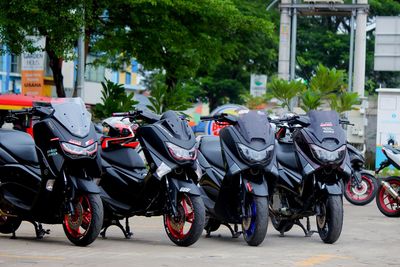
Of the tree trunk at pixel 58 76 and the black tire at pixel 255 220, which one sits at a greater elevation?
the tree trunk at pixel 58 76

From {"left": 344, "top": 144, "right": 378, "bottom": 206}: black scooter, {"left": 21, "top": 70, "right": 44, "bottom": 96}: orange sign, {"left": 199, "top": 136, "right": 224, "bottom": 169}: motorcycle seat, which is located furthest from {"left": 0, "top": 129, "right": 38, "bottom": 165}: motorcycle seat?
{"left": 21, "top": 70, "right": 44, "bottom": 96}: orange sign

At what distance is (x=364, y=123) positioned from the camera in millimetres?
32125

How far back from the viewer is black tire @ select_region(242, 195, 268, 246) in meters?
10.0

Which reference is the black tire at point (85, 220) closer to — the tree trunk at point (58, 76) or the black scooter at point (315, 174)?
the black scooter at point (315, 174)

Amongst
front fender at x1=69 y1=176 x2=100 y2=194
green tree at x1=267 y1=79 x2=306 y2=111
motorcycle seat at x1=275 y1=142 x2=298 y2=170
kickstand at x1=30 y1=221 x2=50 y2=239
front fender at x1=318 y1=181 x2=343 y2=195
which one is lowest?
kickstand at x1=30 y1=221 x2=50 y2=239

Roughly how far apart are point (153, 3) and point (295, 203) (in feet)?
50.1

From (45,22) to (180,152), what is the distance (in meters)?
14.5

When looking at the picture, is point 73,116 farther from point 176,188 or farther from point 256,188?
point 256,188

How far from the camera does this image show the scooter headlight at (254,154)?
1023 cm

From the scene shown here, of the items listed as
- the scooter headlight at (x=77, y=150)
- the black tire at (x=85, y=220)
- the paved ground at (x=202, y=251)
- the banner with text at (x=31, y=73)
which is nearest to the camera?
the paved ground at (x=202, y=251)

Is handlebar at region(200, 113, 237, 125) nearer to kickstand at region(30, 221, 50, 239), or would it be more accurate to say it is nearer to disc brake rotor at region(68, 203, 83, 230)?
disc brake rotor at region(68, 203, 83, 230)

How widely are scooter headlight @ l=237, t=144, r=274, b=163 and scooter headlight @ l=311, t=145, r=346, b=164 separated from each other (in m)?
0.63

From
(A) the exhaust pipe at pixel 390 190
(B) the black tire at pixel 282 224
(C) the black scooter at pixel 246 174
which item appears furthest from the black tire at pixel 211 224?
(A) the exhaust pipe at pixel 390 190

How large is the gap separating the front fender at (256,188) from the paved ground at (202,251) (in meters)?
0.52
